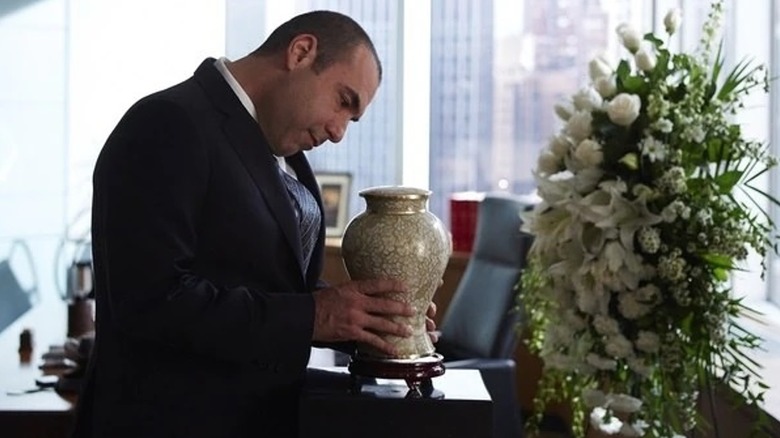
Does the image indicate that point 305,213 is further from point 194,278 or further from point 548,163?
point 548,163

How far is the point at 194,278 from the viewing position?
1980mm

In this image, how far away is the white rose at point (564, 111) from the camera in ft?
6.23

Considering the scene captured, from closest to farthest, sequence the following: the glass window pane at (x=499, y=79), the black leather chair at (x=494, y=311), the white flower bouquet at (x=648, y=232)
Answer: the white flower bouquet at (x=648, y=232) < the black leather chair at (x=494, y=311) < the glass window pane at (x=499, y=79)

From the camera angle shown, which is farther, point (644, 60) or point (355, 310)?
point (355, 310)

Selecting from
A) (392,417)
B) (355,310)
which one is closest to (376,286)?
(355,310)

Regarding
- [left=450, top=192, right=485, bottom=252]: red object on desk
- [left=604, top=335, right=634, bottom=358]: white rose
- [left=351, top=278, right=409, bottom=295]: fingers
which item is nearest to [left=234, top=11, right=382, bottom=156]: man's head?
[left=351, top=278, right=409, bottom=295]: fingers

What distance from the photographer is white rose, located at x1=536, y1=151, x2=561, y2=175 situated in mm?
1886

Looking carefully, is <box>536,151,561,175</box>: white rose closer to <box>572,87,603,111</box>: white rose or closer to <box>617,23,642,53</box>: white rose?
<box>572,87,603,111</box>: white rose

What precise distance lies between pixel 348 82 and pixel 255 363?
464 mm

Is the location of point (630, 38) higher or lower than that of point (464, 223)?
higher

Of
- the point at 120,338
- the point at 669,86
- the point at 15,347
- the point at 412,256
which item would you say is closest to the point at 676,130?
the point at 669,86

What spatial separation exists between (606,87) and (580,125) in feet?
0.22

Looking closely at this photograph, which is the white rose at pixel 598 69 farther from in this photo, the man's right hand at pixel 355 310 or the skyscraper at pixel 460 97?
the skyscraper at pixel 460 97

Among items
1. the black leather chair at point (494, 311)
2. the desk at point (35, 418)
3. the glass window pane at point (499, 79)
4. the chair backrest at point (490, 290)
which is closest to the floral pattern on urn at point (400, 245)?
the desk at point (35, 418)
